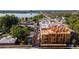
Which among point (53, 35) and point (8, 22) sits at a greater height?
point (8, 22)

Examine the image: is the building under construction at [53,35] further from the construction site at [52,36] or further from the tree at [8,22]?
the tree at [8,22]

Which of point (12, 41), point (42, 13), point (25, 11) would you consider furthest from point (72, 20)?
point (12, 41)

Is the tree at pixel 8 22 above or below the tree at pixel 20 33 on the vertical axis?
above

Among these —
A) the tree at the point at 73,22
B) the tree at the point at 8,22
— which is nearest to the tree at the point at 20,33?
the tree at the point at 8,22

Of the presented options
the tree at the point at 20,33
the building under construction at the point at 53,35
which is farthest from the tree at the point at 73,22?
the tree at the point at 20,33

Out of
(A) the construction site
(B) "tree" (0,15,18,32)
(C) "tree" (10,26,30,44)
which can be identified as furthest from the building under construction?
(B) "tree" (0,15,18,32)

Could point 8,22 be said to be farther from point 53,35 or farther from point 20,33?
point 53,35

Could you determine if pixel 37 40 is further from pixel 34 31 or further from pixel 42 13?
pixel 42 13

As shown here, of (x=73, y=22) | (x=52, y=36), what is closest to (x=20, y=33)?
(x=52, y=36)

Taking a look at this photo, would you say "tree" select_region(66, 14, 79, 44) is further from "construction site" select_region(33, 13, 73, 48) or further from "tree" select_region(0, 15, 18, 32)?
"tree" select_region(0, 15, 18, 32)
